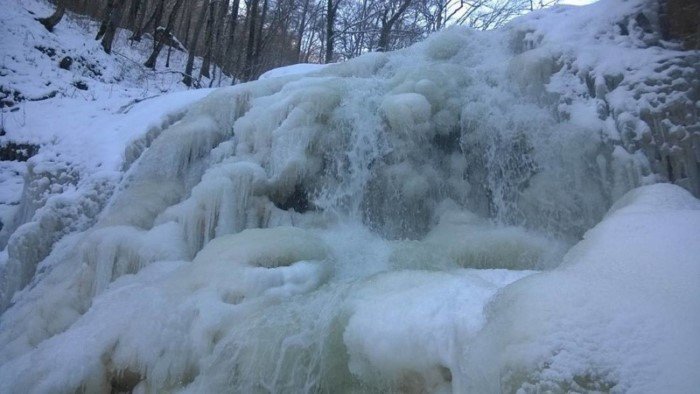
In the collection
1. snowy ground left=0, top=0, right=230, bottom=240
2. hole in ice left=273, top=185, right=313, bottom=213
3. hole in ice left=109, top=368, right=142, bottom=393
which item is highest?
snowy ground left=0, top=0, right=230, bottom=240

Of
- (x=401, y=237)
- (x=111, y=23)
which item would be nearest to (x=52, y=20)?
(x=111, y=23)

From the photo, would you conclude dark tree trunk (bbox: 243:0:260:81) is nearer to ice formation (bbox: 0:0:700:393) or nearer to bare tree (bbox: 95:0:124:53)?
bare tree (bbox: 95:0:124:53)

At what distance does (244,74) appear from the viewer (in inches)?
480

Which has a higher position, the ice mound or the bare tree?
the bare tree

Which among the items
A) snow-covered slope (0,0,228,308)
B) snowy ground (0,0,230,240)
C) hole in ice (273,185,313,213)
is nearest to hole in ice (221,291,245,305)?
hole in ice (273,185,313,213)

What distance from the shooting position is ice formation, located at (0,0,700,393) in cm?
170

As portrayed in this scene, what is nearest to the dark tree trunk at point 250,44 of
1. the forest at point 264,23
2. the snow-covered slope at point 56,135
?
the forest at point 264,23

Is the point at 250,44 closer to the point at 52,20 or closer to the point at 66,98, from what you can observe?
the point at 52,20

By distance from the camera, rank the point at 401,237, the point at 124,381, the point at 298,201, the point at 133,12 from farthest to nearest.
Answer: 1. the point at 133,12
2. the point at 298,201
3. the point at 401,237
4. the point at 124,381

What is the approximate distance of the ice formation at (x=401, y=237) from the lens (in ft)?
5.57

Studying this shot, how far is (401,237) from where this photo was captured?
13.3ft

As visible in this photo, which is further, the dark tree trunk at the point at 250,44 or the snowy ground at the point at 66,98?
the dark tree trunk at the point at 250,44

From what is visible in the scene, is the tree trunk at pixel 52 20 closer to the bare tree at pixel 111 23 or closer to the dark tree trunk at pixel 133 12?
the bare tree at pixel 111 23

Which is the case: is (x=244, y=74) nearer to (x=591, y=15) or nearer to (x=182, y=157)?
(x=182, y=157)
